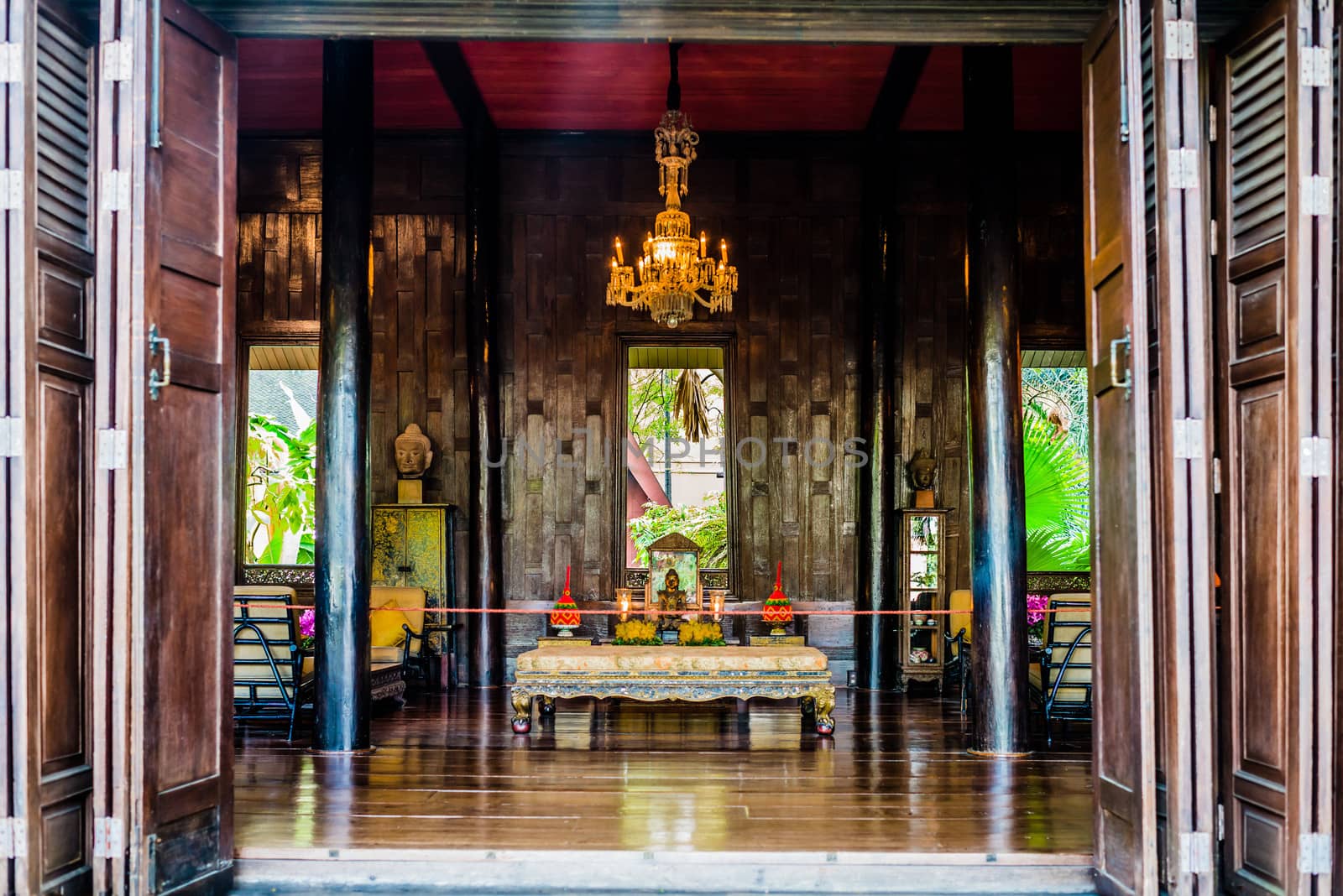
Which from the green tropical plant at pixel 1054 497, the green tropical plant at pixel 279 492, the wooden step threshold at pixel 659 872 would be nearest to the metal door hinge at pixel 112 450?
the wooden step threshold at pixel 659 872

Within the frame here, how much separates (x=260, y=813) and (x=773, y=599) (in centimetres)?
430

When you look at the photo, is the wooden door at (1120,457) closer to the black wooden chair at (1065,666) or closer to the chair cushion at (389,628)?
the black wooden chair at (1065,666)

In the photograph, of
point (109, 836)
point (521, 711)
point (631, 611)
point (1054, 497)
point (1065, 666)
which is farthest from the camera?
point (1054, 497)

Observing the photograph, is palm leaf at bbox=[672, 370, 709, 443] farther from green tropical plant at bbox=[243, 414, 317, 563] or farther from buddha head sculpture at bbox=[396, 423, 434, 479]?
green tropical plant at bbox=[243, 414, 317, 563]

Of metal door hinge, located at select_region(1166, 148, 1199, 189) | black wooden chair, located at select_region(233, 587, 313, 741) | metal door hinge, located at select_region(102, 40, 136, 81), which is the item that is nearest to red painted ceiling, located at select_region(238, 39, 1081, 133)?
black wooden chair, located at select_region(233, 587, 313, 741)

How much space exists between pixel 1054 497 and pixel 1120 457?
6834mm

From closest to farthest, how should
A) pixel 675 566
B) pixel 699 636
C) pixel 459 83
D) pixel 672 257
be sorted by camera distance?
pixel 699 636 → pixel 672 257 → pixel 675 566 → pixel 459 83

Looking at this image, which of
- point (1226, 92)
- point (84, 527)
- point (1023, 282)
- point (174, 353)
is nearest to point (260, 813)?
point (84, 527)

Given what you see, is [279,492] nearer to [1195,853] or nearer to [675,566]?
[675,566]

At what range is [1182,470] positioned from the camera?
3793 mm

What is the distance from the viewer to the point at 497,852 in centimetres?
439

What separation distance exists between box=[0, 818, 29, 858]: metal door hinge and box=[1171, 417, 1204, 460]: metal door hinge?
3619mm

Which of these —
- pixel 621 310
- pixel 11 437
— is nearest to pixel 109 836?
pixel 11 437

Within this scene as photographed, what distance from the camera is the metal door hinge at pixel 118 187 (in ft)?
12.8
